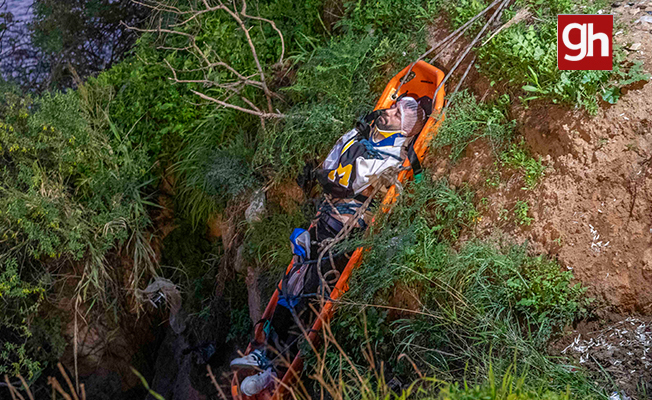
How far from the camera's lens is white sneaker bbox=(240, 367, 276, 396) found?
3.25m

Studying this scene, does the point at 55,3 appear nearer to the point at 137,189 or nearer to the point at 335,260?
the point at 137,189

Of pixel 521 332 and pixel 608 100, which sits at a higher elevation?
pixel 608 100

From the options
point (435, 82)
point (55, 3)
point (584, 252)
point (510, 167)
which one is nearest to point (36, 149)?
point (55, 3)

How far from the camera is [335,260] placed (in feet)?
11.6

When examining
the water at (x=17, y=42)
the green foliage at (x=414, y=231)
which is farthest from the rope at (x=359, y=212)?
the water at (x=17, y=42)

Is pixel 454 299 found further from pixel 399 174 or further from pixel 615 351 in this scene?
pixel 399 174

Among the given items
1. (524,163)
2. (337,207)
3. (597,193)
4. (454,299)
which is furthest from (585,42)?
(337,207)

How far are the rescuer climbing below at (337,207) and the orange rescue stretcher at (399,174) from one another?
0.31 ft

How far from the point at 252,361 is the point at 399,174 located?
1.69m

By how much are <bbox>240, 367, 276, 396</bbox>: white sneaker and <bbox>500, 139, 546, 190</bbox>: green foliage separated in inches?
82.8

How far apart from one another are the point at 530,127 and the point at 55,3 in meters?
5.65

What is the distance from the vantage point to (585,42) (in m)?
2.87

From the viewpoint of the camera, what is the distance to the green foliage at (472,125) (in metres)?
3.13

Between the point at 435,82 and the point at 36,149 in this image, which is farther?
the point at 36,149
